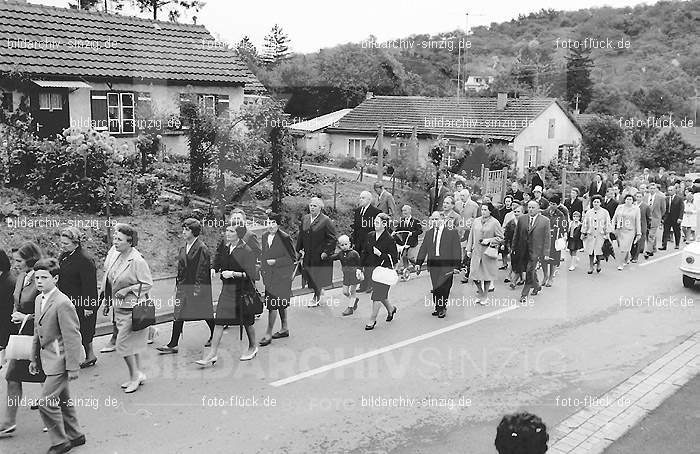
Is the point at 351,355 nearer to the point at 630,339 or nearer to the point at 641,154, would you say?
the point at 630,339

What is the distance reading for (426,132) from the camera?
37.0 m

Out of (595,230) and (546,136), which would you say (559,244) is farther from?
(546,136)

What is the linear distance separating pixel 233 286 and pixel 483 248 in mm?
5511

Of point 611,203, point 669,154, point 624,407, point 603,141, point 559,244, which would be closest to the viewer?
point 624,407

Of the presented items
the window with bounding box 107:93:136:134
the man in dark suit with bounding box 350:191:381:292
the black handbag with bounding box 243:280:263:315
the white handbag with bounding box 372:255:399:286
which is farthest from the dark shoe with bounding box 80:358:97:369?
the window with bounding box 107:93:136:134

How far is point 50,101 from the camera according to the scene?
18.7 metres

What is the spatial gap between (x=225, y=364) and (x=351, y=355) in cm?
172

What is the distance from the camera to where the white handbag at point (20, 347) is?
6.81 meters

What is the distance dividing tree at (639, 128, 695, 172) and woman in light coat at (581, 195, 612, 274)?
25.6 m

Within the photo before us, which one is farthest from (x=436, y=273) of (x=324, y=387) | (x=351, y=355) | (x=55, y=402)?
(x=55, y=402)

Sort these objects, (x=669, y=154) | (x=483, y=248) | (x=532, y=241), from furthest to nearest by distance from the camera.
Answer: (x=669, y=154) < (x=532, y=241) < (x=483, y=248)

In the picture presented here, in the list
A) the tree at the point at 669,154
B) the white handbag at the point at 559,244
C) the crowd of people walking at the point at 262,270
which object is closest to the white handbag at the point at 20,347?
the crowd of people walking at the point at 262,270

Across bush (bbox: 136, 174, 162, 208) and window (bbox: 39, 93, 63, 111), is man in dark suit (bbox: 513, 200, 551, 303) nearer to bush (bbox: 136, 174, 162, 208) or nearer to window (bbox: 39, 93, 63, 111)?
bush (bbox: 136, 174, 162, 208)

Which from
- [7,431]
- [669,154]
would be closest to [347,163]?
[669,154]
